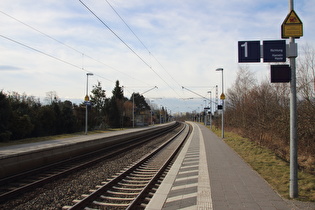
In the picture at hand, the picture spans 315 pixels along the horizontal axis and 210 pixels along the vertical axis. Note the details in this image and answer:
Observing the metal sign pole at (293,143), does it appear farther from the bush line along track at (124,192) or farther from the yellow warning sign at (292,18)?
the bush line along track at (124,192)

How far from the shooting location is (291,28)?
6.77 m

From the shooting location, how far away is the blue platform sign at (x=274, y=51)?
6.99 metres

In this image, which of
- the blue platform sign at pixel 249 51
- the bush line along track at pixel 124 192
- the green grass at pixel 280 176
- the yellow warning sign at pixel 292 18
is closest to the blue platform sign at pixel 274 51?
Answer: the blue platform sign at pixel 249 51

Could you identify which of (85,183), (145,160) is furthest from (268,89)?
(85,183)

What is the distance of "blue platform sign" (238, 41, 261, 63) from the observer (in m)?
7.46

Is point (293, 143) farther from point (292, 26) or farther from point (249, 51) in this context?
point (292, 26)

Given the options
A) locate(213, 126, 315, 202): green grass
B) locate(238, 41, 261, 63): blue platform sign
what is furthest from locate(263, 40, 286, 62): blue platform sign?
locate(213, 126, 315, 202): green grass

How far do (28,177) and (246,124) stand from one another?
2184cm

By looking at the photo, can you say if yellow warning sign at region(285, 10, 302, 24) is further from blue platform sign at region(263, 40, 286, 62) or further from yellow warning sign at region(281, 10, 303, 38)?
blue platform sign at region(263, 40, 286, 62)

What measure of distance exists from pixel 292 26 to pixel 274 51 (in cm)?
75

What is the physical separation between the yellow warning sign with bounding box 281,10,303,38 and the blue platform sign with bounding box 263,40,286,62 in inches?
11.2

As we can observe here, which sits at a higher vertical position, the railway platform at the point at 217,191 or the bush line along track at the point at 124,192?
the railway platform at the point at 217,191

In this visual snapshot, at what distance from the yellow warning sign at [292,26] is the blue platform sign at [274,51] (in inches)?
11.2

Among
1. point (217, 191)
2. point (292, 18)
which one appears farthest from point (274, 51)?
point (217, 191)
